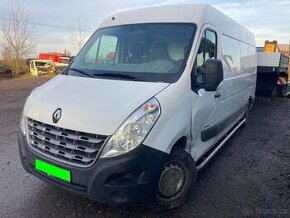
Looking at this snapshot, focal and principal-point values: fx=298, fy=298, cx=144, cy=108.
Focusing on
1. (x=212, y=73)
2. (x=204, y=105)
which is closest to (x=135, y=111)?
(x=212, y=73)

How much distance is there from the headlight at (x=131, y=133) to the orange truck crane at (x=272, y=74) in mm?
9473

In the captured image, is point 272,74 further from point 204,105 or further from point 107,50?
point 107,50

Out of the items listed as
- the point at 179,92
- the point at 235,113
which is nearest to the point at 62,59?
the point at 235,113

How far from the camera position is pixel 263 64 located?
11070mm

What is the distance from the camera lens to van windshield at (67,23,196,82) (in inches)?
139

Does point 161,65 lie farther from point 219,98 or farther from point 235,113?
point 235,113

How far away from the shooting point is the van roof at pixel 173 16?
3.96 metres

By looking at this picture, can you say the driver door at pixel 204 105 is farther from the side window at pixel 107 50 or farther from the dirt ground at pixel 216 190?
the side window at pixel 107 50

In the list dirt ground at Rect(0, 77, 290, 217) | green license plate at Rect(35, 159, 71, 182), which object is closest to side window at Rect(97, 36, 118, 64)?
green license plate at Rect(35, 159, 71, 182)

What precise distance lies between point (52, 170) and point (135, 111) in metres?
1.06

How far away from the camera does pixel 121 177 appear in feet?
9.19

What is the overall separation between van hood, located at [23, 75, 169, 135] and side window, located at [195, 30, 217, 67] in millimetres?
869

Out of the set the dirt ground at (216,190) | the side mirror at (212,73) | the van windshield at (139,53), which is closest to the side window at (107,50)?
the van windshield at (139,53)

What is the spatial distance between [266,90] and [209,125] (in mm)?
8856
